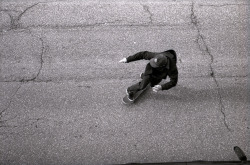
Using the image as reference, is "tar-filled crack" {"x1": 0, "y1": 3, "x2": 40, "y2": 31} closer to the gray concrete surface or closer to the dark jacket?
the gray concrete surface

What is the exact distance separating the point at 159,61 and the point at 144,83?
0.74 metres

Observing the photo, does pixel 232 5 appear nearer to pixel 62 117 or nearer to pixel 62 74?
pixel 62 74

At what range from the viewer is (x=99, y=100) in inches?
244

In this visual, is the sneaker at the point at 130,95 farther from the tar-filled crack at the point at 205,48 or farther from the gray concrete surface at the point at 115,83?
the tar-filled crack at the point at 205,48

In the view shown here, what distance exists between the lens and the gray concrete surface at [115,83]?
5652 mm

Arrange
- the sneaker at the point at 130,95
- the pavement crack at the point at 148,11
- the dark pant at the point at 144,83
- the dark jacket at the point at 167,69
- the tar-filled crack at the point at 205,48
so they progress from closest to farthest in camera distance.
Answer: the dark jacket at the point at 167,69 → the dark pant at the point at 144,83 → the sneaker at the point at 130,95 → the tar-filled crack at the point at 205,48 → the pavement crack at the point at 148,11

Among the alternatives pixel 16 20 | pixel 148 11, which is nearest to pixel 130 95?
pixel 148 11

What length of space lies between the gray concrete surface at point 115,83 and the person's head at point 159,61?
137 cm

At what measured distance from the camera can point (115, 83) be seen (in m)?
6.40

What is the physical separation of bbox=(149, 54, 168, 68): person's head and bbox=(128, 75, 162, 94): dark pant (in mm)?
528

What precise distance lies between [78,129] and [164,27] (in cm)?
360

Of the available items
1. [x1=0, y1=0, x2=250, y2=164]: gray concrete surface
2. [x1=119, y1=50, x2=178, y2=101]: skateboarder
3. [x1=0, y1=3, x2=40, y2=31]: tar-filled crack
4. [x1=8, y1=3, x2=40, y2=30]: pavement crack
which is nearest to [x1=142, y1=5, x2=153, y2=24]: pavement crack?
[x1=0, y1=0, x2=250, y2=164]: gray concrete surface

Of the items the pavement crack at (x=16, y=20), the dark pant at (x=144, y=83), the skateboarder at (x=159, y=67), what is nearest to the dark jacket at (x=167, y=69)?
the skateboarder at (x=159, y=67)

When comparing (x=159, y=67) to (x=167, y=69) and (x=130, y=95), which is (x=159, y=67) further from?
(x=130, y=95)
